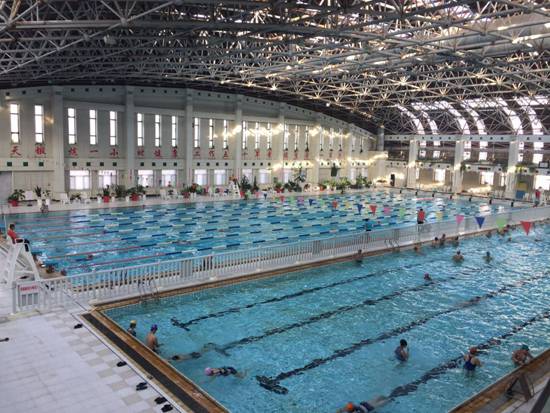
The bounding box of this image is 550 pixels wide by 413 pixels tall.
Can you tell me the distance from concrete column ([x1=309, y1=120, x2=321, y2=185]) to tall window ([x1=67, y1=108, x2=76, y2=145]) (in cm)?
2239

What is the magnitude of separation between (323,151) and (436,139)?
12.2m

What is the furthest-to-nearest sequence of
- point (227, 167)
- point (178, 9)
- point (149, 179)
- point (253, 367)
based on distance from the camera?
1. point (227, 167)
2. point (149, 179)
3. point (178, 9)
4. point (253, 367)

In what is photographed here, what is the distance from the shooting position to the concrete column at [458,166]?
148 feet

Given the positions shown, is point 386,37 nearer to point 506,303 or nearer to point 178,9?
point 178,9

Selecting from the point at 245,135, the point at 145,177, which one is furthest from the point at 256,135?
the point at 145,177

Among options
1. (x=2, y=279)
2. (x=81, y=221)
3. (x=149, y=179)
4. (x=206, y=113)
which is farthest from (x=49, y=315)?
(x=206, y=113)

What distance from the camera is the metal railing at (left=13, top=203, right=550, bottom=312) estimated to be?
9922 millimetres

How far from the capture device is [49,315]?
9453 mm

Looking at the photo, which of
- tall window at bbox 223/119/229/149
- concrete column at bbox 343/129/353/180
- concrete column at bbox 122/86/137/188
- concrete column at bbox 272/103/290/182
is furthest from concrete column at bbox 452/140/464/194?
concrete column at bbox 122/86/137/188

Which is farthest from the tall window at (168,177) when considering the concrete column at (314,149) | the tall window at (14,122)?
the concrete column at (314,149)

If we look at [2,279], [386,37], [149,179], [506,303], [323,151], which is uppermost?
[386,37]

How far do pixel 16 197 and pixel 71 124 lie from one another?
21.3 feet

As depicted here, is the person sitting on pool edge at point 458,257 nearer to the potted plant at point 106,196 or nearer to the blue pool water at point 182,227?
the blue pool water at point 182,227

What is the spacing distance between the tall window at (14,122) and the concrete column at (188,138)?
37.7 ft
